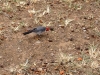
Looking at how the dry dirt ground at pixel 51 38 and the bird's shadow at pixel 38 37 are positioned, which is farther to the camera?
the bird's shadow at pixel 38 37

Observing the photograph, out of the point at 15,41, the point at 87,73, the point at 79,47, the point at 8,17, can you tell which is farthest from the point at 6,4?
the point at 87,73

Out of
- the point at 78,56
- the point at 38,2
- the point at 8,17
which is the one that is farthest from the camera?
the point at 38,2

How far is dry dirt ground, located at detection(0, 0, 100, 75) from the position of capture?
5.88m

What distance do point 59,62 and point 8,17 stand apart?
9.41 ft

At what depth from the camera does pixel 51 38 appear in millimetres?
7086

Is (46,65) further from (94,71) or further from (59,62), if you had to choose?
(94,71)

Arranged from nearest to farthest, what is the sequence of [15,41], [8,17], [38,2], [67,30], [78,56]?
1. [78,56]
2. [15,41]
3. [67,30]
4. [8,17]
5. [38,2]

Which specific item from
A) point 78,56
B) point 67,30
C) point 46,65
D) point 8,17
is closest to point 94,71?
point 78,56

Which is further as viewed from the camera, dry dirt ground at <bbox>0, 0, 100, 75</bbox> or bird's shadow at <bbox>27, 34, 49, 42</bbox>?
bird's shadow at <bbox>27, 34, 49, 42</bbox>

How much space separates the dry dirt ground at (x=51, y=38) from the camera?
5.88 meters

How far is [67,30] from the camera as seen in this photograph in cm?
748

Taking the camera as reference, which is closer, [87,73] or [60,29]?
[87,73]

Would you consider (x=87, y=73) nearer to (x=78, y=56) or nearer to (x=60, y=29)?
(x=78, y=56)

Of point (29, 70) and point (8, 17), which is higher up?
point (8, 17)
